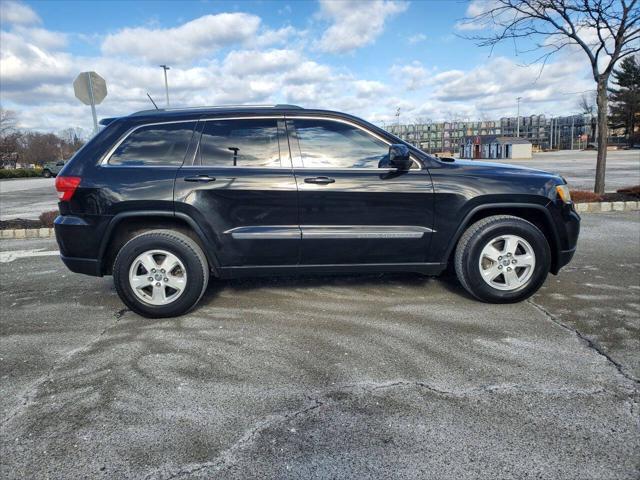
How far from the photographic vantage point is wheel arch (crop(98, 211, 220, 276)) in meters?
3.60

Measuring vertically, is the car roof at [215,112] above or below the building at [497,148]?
below

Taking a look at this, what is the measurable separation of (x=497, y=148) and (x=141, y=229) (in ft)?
179

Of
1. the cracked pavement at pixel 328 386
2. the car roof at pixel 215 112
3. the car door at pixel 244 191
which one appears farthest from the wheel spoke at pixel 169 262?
the car roof at pixel 215 112

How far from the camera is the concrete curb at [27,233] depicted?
7914mm

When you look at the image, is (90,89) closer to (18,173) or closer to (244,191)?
(244,191)

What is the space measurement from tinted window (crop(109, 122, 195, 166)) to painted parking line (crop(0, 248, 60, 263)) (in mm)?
3773

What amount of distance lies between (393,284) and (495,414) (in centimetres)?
229

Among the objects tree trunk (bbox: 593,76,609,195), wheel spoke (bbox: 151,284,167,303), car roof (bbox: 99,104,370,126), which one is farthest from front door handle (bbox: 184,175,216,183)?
tree trunk (bbox: 593,76,609,195)

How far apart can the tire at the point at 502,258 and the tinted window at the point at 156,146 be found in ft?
8.69

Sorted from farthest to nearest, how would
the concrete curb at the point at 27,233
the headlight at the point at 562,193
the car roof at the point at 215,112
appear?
the concrete curb at the point at 27,233
the headlight at the point at 562,193
the car roof at the point at 215,112

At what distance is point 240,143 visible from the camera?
3727mm

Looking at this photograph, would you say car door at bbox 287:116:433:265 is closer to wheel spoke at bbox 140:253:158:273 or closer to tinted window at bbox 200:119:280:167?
tinted window at bbox 200:119:280:167

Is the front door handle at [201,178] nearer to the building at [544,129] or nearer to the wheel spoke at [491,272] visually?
the wheel spoke at [491,272]

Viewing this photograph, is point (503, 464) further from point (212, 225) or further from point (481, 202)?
point (212, 225)
